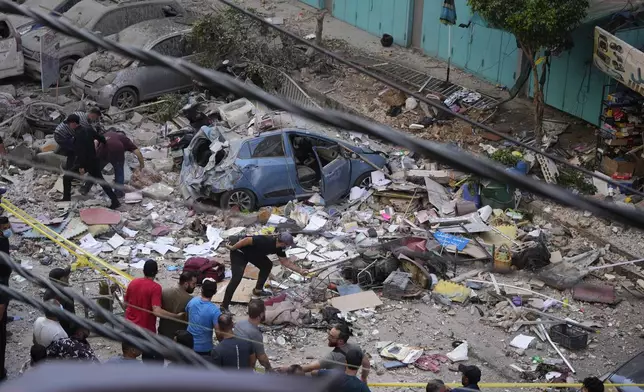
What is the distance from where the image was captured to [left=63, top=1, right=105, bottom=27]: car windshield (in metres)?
19.5

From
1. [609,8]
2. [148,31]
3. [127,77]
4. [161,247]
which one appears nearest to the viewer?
[161,247]

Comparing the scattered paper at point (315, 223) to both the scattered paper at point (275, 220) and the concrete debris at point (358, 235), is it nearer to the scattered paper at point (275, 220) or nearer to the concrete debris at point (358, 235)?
the concrete debris at point (358, 235)

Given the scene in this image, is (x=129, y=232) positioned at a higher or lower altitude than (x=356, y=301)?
lower

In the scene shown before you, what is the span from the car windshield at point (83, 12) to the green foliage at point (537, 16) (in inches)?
353

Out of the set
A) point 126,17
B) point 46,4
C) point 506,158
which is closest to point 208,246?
point 506,158

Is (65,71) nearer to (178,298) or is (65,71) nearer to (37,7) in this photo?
(37,7)

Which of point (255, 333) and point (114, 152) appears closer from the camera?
point (255, 333)

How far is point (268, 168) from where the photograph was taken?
44.6ft

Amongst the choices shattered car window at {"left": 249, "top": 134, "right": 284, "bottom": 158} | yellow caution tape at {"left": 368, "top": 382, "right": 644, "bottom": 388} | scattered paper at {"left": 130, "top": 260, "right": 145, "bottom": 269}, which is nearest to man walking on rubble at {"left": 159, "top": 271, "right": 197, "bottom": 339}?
yellow caution tape at {"left": 368, "top": 382, "right": 644, "bottom": 388}

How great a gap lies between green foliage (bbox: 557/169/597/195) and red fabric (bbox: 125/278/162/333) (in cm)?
774

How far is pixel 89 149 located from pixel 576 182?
7.32 metres

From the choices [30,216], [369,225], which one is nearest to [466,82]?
[369,225]

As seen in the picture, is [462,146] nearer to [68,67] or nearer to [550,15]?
[550,15]

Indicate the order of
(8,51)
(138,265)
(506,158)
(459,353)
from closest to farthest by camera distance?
(459,353)
(138,265)
(506,158)
(8,51)
